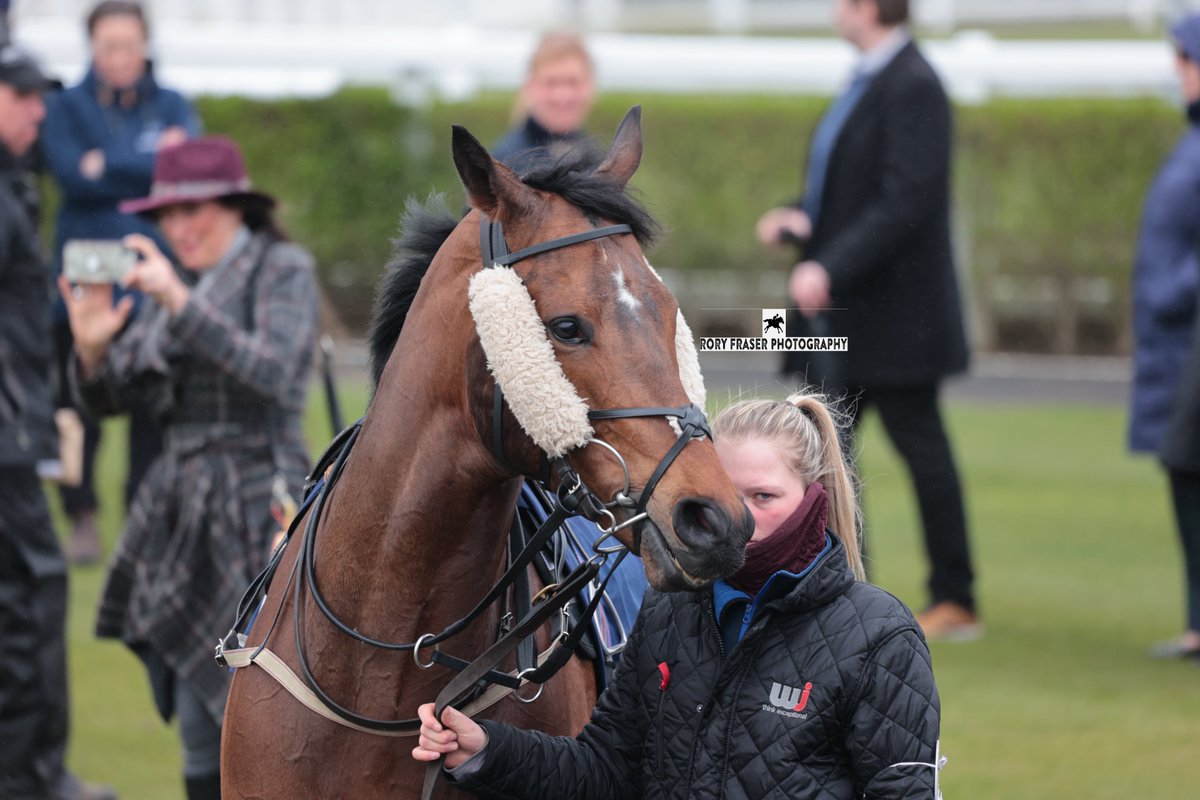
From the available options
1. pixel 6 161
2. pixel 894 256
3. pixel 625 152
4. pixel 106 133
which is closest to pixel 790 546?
pixel 625 152

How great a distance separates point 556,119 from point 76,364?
7.09 feet

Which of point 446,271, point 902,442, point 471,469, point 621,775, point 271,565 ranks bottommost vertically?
point 902,442

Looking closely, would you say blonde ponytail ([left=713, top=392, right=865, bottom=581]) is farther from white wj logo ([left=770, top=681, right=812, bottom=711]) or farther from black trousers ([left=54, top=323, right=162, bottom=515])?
black trousers ([left=54, top=323, right=162, bottom=515])

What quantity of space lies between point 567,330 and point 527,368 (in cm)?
9

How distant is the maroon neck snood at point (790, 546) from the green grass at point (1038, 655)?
2453 mm

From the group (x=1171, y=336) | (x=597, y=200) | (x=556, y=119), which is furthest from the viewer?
(x=1171, y=336)

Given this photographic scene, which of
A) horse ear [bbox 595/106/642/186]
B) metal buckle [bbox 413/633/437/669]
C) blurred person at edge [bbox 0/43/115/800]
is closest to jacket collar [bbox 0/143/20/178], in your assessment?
blurred person at edge [bbox 0/43/115/800]

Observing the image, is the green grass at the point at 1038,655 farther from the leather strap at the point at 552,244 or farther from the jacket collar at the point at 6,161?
the leather strap at the point at 552,244

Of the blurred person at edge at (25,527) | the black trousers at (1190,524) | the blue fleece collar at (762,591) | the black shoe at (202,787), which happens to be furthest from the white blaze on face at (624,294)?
the black trousers at (1190,524)

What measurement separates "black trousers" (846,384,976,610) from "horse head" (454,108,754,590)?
3.60m

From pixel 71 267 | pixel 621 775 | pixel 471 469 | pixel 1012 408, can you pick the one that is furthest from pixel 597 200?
pixel 1012 408

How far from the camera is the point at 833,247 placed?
5605 millimetres

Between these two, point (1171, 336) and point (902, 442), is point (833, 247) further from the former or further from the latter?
point (1171, 336)

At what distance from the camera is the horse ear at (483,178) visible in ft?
8.30
